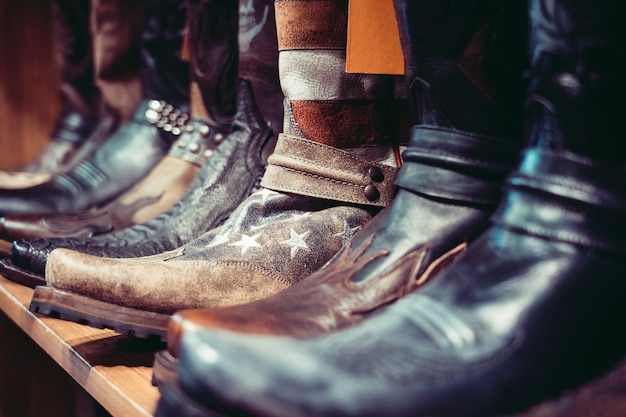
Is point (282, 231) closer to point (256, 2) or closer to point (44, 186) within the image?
point (256, 2)

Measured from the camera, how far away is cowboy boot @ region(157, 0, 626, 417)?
1.31 feet

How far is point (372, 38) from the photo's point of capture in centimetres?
69

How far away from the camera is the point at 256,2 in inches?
36.8

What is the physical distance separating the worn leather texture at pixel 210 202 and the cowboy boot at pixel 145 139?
0.43 m

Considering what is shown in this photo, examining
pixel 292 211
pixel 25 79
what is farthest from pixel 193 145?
pixel 25 79

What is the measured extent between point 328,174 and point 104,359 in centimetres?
30

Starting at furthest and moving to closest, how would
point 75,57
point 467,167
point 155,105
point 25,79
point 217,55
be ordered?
point 25,79, point 75,57, point 155,105, point 217,55, point 467,167

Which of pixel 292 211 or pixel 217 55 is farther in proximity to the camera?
pixel 217 55

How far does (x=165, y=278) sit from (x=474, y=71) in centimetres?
37

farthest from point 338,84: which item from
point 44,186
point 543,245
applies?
point 44,186

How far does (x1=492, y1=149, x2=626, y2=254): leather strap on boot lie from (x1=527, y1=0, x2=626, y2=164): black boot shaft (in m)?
0.01

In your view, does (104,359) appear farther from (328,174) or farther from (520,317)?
(520,317)

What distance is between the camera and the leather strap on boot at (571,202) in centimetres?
42

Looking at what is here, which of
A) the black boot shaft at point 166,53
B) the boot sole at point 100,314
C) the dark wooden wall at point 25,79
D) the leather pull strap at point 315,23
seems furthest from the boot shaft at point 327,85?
the dark wooden wall at point 25,79
